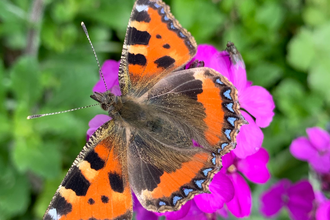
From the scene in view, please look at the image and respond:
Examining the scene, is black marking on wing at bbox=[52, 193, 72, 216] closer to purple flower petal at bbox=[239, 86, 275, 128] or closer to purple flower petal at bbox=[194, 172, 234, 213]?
purple flower petal at bbox=[194, 172, 234, 213]

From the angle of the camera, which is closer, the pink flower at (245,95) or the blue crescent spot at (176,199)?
the blue crescent spot at (176,199)

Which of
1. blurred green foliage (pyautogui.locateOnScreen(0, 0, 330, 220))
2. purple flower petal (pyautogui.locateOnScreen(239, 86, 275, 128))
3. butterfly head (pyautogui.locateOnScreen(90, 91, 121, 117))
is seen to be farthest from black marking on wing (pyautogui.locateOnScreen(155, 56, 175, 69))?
blurred green foliage (pyautogui.locateOnScreen(0, 0, 330, 220))

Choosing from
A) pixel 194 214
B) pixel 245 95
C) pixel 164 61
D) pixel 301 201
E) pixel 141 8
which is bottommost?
pixel 301 201

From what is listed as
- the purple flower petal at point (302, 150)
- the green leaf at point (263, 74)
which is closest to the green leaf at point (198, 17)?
the green leaf at point (263, 74)

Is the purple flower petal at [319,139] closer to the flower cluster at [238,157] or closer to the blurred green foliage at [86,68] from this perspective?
the blurred green foliage at [86,68]

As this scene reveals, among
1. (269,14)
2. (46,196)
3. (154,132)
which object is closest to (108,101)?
(154,132)

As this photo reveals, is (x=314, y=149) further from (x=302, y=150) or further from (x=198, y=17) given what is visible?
A: (x=198, y=17)

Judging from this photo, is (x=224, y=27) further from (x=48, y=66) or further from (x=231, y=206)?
(x=231, y=206)
